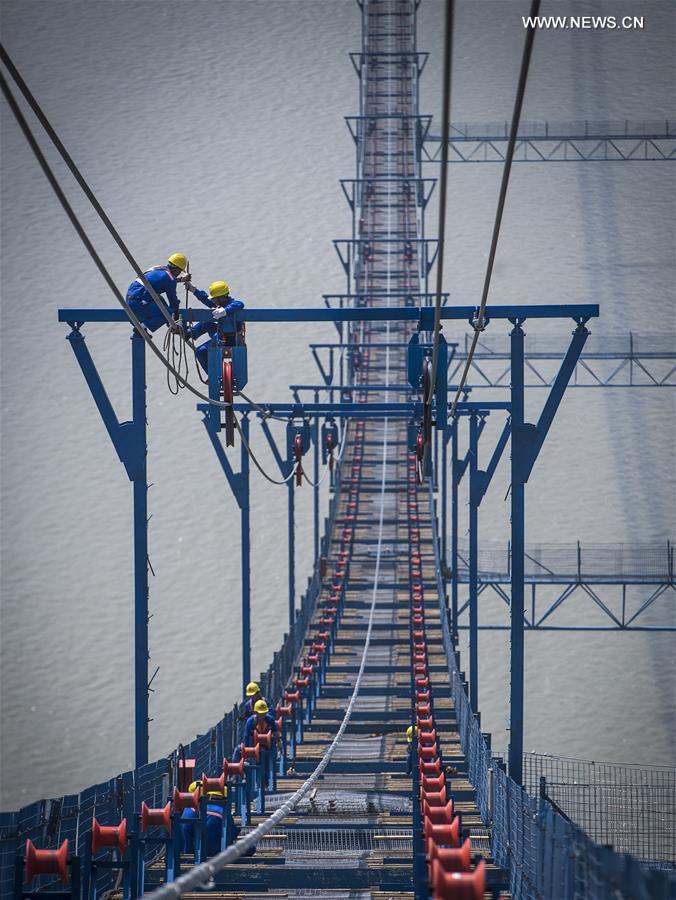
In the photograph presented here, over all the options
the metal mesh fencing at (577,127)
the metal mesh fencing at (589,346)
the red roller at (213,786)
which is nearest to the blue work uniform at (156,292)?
the red roller at (213,786)

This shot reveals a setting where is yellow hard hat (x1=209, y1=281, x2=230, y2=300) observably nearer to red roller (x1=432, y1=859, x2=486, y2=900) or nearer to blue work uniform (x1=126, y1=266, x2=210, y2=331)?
blue work uniform (x1=126, y1=266, x2=210, y2=331)

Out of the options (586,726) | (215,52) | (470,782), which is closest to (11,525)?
(586,726)

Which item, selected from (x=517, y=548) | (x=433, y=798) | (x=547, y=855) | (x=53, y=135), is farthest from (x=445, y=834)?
(x=517, y=548)

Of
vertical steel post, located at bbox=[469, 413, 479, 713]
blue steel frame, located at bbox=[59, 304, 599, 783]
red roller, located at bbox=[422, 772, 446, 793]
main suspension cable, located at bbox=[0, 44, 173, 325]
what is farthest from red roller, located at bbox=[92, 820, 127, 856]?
vertical steel post, located at bbox=[469, 413, 479, 713]

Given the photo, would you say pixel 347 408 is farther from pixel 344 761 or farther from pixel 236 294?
pixel 236 294

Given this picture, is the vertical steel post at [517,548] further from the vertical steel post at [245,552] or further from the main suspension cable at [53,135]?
the vertical steel post at [245,552]

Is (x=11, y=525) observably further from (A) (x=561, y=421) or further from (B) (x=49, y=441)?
(A) (x=561, y=421)
